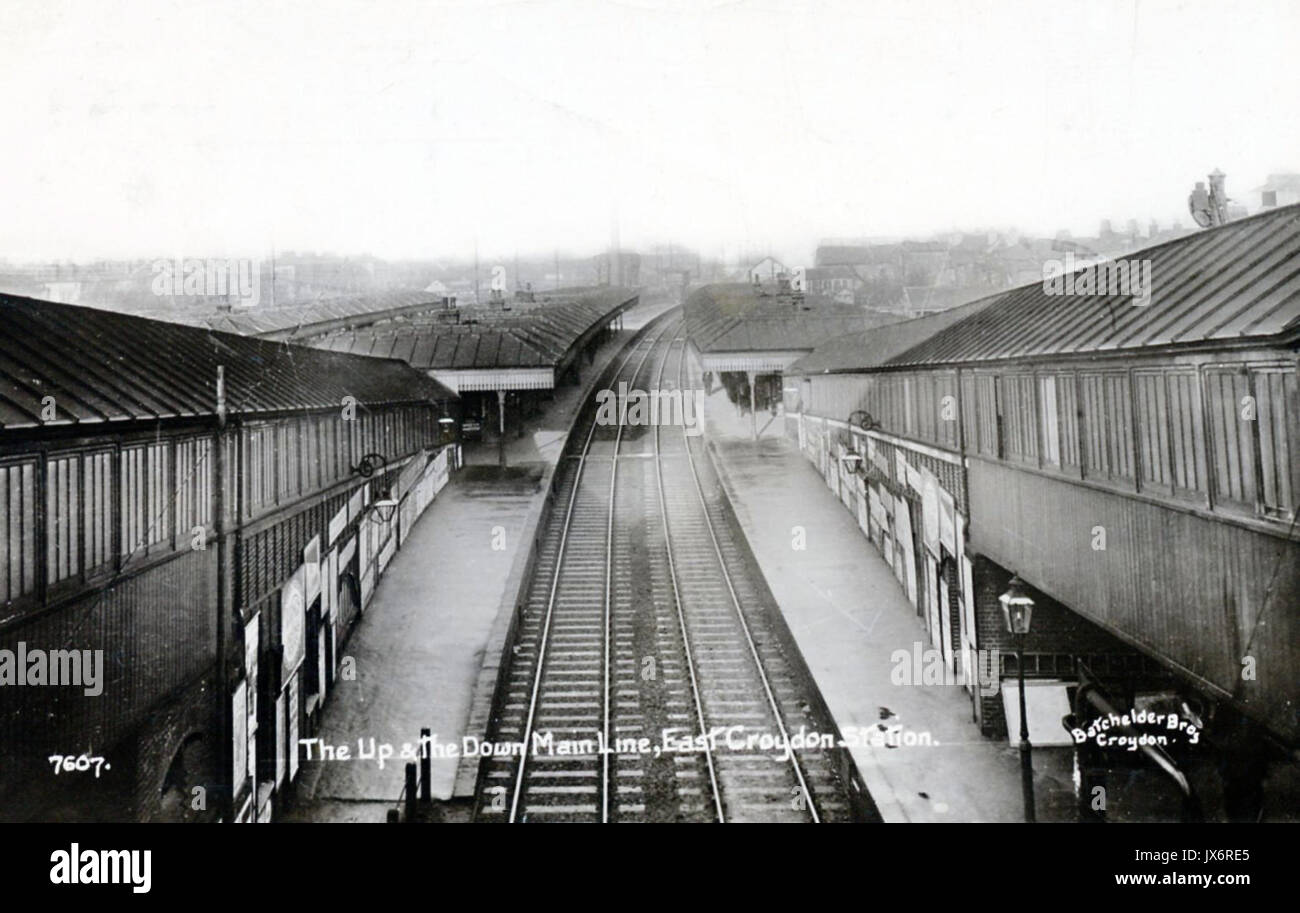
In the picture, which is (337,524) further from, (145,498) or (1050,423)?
(1050,423)

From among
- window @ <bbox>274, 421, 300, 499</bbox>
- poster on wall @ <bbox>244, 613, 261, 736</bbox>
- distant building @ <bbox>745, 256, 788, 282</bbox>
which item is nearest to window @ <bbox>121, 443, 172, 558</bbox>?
poster on wall @ <bbox>244, 613, 261, 736</bbox>

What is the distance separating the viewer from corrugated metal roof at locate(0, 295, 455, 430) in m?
4.30

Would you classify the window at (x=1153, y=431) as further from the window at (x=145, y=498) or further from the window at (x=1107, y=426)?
the window at (x=145, y=498)

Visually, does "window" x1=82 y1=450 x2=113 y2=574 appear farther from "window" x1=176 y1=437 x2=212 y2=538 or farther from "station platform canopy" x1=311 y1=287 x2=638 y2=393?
"station platform canopy" x1=311 y1=287 x2=638 y2=393

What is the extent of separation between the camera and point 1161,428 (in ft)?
15.0

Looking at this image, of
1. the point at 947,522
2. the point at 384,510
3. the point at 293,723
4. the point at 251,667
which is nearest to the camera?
the point at 251,667

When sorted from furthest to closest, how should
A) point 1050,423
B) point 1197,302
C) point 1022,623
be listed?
point 1050,423
point 1022,623
point 1197,302

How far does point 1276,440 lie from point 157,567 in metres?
6.68

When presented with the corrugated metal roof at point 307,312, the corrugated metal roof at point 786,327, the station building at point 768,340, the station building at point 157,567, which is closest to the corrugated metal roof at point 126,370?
the station building at point 157,567

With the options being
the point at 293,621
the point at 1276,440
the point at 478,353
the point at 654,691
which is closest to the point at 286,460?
the point at 293,621

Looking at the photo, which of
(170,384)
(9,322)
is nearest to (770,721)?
(170,384)

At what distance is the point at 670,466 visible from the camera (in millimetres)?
17359
